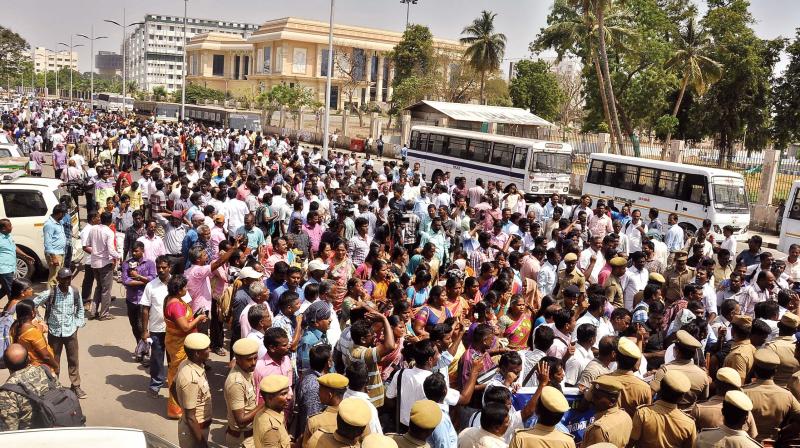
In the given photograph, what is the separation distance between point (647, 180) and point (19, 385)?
17.1m

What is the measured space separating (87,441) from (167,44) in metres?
176

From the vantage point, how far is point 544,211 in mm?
13750

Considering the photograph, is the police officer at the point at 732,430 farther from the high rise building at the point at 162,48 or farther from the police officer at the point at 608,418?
the high rise building at the point at 162,48

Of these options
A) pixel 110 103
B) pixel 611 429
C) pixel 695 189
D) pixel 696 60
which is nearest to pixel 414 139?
pixel 695 189

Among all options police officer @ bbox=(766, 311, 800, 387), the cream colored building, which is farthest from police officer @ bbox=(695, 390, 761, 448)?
the cream colored building

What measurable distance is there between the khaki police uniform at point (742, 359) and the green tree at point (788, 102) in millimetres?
37257

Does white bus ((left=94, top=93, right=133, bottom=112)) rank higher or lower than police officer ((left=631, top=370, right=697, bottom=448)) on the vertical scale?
higher

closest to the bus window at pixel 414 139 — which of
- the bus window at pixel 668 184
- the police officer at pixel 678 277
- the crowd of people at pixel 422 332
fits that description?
the bus window at pixel 668 184

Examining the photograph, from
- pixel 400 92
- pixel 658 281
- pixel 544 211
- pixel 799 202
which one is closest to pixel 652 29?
pixel 400 92

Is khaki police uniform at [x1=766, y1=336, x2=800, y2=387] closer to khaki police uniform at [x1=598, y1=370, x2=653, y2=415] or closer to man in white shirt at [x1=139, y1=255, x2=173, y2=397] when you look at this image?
khaki police uniform at [x1=598, y1=370, x2=653, y2=415]

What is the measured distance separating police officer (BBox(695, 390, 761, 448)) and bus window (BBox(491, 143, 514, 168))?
18233mm

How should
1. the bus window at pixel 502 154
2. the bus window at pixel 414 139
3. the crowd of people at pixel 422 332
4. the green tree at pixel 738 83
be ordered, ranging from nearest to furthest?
the crowd of people at pixel 422 332 → the bus window at pixel 502 154 → the bus window at pixel 414 139 → the green tree at pixel 738 83

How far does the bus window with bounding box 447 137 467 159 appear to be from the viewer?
24562mm

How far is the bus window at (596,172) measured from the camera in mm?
20281
